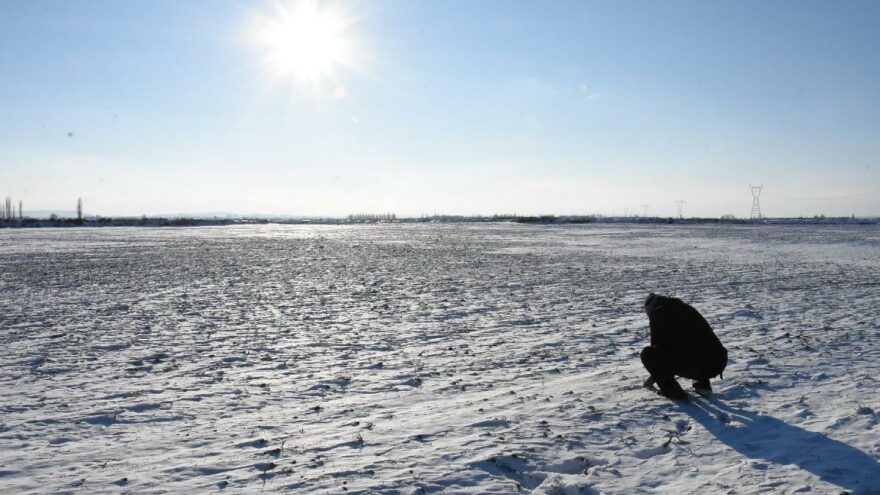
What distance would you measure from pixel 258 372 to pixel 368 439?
3.61m

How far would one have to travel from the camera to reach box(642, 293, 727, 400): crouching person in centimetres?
742

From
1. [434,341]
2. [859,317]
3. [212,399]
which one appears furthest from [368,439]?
[859,317]

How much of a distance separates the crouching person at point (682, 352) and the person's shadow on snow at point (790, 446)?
0.47 meters

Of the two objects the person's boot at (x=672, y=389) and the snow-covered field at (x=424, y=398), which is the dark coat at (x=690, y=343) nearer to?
the person's boot at (x=672, y=389)

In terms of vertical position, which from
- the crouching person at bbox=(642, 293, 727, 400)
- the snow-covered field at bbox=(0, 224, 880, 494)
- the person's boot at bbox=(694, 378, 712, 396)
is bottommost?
the snow-covered field at bbox=(0, 224, 880, 494)

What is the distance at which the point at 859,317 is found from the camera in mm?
12984

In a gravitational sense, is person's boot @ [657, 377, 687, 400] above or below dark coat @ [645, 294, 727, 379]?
below

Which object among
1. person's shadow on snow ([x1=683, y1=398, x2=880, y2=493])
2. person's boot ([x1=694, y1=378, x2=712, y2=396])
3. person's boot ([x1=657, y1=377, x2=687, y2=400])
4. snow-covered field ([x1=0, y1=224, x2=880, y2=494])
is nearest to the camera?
person's shadow on snow ([x1=683, y1=398, x2=880, y2=493])

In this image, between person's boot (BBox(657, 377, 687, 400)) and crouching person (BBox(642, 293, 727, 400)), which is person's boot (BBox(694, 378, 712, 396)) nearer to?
crouching person (BBox(642, 293, 727, 400))

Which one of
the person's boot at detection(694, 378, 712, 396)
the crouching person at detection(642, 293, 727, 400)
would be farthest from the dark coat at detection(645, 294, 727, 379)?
the person's boot at detection(694, 378, 712, 396)

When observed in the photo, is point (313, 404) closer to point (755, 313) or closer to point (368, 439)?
point (368, 439)

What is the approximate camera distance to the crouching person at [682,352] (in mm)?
7422

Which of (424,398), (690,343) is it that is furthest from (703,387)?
(424,398)

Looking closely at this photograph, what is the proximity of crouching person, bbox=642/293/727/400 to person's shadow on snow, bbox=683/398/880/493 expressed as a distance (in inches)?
18.7
